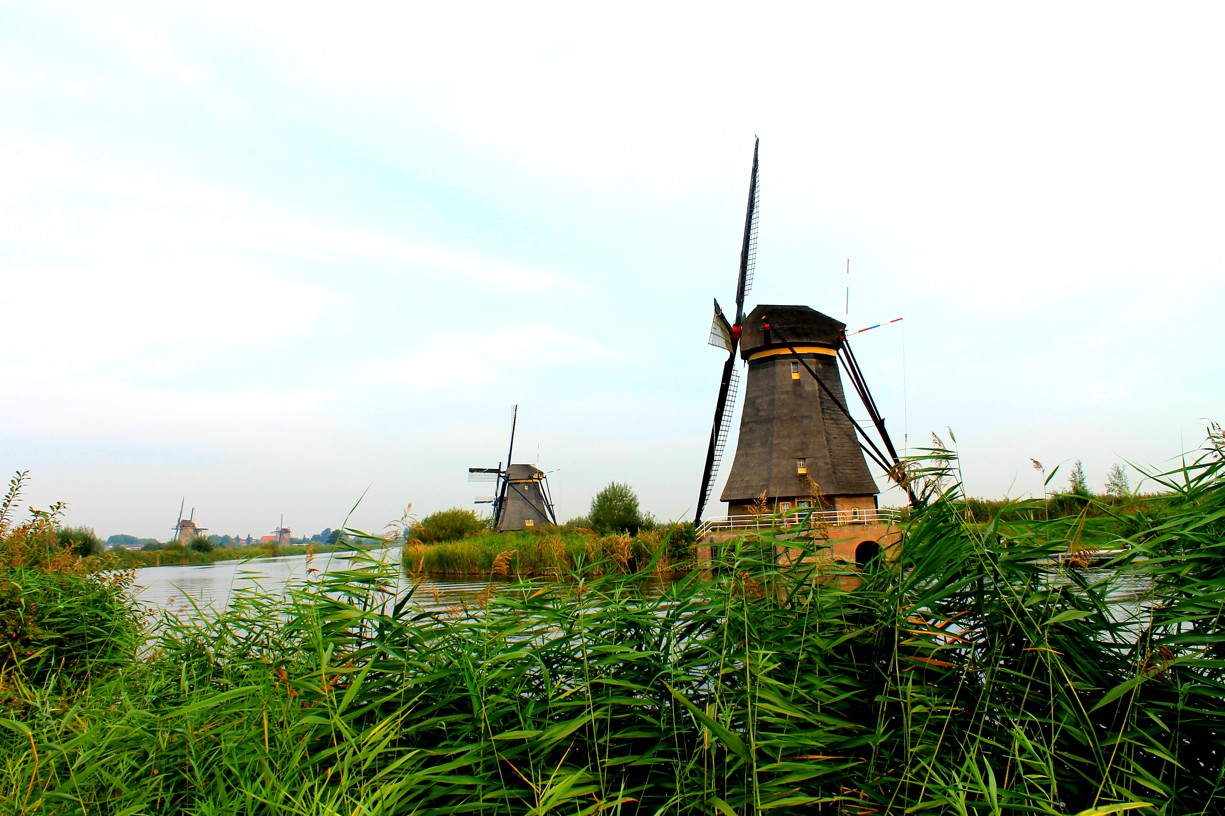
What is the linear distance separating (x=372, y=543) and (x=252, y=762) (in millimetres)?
919

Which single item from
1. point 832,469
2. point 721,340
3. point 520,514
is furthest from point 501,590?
point 520,514

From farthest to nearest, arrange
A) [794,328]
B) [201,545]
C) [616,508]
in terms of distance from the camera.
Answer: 1. [201,545]
2. [616,508]
3. [794,328]

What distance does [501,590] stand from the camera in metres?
3.08

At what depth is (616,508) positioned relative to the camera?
34.5 meters

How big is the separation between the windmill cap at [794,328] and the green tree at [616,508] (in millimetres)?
15108

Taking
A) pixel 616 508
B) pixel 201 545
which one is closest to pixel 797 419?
pixel 616 508

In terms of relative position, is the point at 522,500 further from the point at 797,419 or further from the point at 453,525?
the point at 797,419

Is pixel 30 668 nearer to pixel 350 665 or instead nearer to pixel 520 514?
pixel 350 665

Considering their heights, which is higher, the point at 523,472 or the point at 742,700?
the point at 523,472

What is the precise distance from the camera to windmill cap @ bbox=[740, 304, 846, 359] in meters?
20.0

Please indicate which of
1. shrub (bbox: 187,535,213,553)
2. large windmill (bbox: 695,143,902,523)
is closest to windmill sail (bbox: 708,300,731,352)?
large windmill (bbox: 695,143,902,523)

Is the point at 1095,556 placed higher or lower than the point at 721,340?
lower

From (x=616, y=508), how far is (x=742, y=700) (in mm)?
32101

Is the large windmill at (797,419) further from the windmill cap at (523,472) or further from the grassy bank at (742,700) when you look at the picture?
the windmill cap at (523,472)
